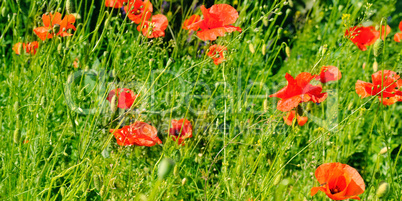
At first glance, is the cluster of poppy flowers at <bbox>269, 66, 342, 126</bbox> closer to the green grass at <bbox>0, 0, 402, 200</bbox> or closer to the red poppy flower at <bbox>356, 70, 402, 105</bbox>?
the green grass at <bbox>0, 0, 402, 200</bbox>

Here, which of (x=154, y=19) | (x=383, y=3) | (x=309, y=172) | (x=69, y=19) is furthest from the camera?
(x=383, y=3)

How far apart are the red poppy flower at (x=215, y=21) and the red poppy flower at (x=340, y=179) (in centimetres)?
59

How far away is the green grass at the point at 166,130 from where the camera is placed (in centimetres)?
120

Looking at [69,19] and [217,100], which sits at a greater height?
[69,19]

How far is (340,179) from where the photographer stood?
43.0 inches

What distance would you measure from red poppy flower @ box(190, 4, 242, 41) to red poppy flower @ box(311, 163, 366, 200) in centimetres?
59

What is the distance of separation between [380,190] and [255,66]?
146cm

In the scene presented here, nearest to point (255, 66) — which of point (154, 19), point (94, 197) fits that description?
point (154, 19)

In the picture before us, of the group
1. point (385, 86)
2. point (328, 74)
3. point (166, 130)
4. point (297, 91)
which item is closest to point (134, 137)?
point (166, 130)

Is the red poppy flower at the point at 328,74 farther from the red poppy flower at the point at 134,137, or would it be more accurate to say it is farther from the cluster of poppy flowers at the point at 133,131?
the red poppy flower at the point at 134,137

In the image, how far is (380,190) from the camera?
37.4 inches

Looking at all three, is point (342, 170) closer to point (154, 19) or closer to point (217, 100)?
point (217, 100)

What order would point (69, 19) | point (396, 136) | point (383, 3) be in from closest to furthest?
point (69, 19), point (396, 136), point (383, 3)

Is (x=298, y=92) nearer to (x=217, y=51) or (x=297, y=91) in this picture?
(x=297, y=91)
